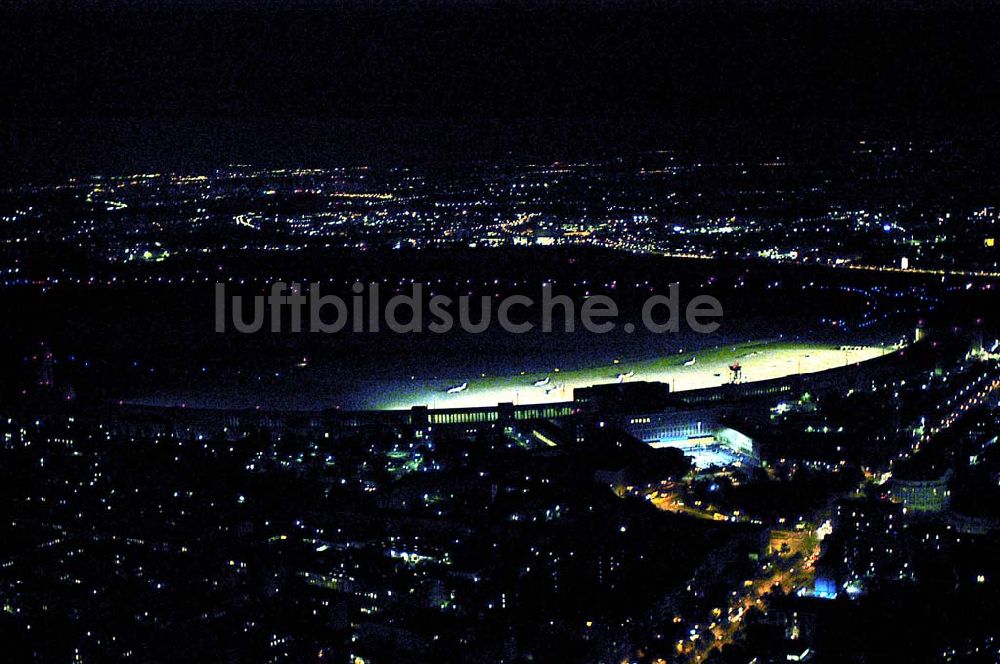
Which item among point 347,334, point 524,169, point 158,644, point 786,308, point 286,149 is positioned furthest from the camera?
point 286,149

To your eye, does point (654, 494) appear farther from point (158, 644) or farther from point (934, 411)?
point (158, 644)

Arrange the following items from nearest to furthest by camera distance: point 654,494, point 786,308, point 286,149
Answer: point 654,494 → point 786,308 → point 286,149

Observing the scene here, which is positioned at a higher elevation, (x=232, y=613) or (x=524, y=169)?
(x=524, y=169)

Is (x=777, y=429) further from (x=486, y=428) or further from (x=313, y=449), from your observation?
(x=313, y=449)

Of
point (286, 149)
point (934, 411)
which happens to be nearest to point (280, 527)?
point (934, 411)

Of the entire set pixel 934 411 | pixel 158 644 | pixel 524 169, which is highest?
pixel 524 169

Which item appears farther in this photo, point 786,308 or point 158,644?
point 786,308
